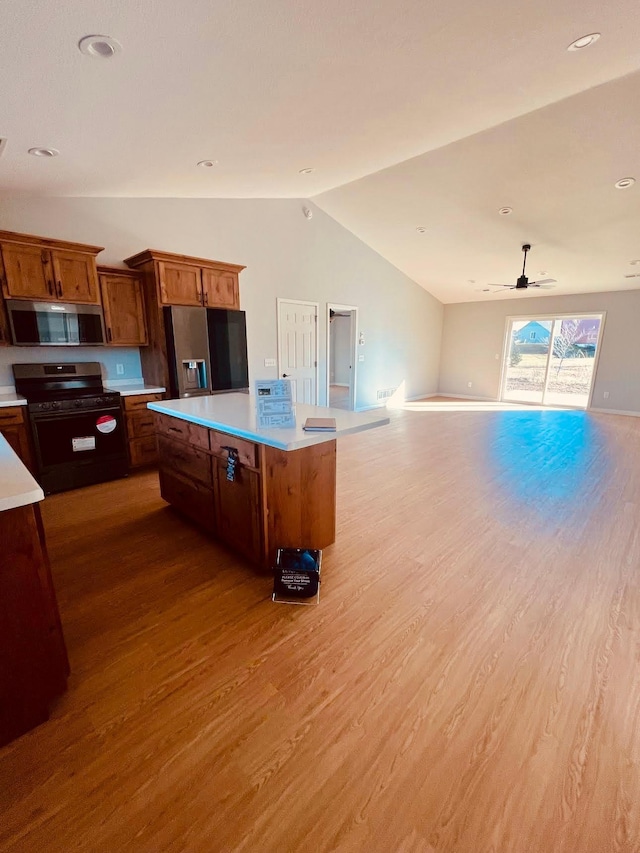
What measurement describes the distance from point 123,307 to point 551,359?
27.6 ft

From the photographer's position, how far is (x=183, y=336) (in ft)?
12.8

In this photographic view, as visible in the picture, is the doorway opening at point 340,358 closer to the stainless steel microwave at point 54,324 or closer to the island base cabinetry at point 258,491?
the stainless steel microwave at point 54,324

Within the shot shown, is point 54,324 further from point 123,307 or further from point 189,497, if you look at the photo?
point 189,497

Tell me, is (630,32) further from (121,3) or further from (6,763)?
(6,763)

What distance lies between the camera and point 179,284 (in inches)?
153

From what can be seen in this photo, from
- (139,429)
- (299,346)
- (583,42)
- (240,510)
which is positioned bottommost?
(240,510)

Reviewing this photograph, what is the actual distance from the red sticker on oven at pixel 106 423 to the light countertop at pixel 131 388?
0.87 ft

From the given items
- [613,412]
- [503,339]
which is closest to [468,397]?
[503,339]

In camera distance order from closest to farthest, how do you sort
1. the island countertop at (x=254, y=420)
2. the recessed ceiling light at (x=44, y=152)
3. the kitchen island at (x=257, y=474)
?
1. the island countertop at (x=254, y=420)
2. the kitchen island at (x=257, y=474)
3. the recessed ceiling light at (x=44, y=152)

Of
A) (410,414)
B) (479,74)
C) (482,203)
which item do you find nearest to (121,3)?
(479,74)

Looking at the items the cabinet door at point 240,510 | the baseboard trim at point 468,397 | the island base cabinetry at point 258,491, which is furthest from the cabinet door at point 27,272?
the baseboard trim at point 468,397

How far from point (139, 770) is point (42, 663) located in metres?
0.51

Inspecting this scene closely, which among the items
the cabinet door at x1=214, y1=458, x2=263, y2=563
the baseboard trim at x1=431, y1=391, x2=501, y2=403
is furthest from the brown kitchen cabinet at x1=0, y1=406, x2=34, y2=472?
the baseboard trim at x1=431, y1=391, x2=501, y2=403

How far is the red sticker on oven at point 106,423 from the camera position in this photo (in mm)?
3510
